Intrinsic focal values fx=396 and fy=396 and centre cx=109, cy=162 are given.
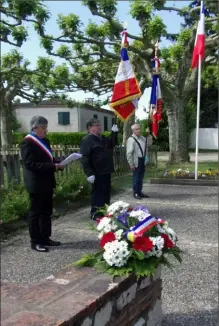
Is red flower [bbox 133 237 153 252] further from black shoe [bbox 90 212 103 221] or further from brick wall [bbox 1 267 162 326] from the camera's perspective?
black shoe [bbox 90 212 103 221]

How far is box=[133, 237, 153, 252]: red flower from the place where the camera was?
2.46m

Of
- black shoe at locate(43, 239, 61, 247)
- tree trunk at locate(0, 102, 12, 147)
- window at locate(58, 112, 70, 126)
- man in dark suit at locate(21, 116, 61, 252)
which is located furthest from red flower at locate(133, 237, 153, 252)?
tree trunk at locate(0, 102, 12, 147)

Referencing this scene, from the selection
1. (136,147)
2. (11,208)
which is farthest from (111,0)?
(11,208)

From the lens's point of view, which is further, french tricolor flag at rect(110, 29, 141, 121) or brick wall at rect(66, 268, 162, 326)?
french tricolor flag at rect(110, 29, 141, 121)

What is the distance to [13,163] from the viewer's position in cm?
646

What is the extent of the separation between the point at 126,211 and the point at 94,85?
12895 mm

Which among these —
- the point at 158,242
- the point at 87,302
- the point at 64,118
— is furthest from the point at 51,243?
the point at 64,118

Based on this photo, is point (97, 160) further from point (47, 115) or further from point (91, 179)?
point (47, 115)

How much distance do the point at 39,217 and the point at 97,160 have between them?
Answer: 50.8 inches

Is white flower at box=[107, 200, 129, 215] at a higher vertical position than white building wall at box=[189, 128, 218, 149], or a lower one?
lower

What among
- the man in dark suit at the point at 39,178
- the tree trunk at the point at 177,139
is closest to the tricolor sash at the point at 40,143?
the man in dark suit at the point at 39,178

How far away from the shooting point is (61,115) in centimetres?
2494

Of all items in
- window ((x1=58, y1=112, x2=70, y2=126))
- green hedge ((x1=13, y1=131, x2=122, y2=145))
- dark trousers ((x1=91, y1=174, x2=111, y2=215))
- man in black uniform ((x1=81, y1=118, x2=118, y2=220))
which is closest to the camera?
man in black uniform ((x1=81, y1=118, x2=118, y2=220))

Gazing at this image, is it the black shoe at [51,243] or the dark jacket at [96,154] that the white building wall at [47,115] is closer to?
the dark jacket at [96,154]
